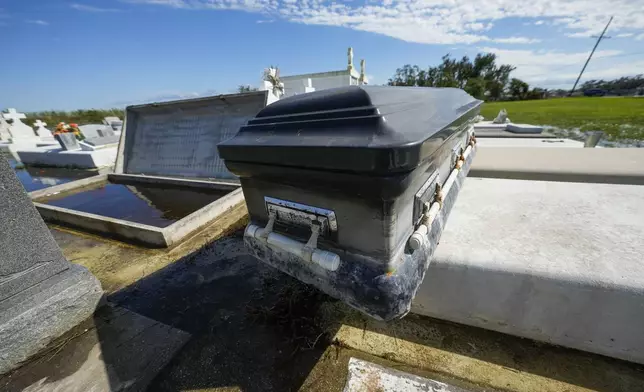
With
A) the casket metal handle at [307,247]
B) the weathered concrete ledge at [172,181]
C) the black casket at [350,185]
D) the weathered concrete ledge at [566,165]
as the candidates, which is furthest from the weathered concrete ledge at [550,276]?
the weathered concrete ledge at [172,181]

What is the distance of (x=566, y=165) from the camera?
3066mm

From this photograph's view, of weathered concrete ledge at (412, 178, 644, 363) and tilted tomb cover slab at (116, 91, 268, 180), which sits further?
tilted tomb cover slab at (116, 91, 268, 180)

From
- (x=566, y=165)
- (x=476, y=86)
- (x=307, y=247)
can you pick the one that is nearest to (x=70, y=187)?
(x=307, y=247)

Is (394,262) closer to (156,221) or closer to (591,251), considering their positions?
(591,251)

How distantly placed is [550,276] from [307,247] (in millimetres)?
1446

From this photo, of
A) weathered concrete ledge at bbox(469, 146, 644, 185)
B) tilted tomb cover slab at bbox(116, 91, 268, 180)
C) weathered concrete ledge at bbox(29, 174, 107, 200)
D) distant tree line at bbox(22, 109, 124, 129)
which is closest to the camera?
weathered concrete ledge at bbox(469, 146, 644, 185)

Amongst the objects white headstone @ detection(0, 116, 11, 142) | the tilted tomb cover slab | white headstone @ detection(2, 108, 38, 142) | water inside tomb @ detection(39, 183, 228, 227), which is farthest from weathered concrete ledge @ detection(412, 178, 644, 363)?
white headstone @ detection(0, 116, 11, 142)

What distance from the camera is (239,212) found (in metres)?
4.14

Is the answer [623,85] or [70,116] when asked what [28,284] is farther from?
[623,85]

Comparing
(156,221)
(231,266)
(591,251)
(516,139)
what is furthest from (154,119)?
(516,139)

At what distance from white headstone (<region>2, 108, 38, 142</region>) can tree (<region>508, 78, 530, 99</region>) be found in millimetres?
57077

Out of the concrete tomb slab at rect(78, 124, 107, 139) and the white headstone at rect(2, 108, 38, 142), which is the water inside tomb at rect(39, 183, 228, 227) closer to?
the concrete tomb slab at rect(78, 124, 107, 139)

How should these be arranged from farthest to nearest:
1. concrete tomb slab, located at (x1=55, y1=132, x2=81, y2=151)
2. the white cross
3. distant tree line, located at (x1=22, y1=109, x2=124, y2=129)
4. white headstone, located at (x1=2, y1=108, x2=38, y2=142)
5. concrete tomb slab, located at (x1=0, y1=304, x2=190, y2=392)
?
distant tree line, located at (x1=22, y1=109, x2=124, y2=129), the white cross, white headstone, located at (x1=2, y1=108, x2=38, y2=142), concrete tomb slab, located at (x1=55, y1=132, x2=81, y2=151), concrete tomb slab, located at (x1=0, y1=304, x2=190, y2=392)

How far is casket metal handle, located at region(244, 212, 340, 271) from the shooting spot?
3.86 feet
